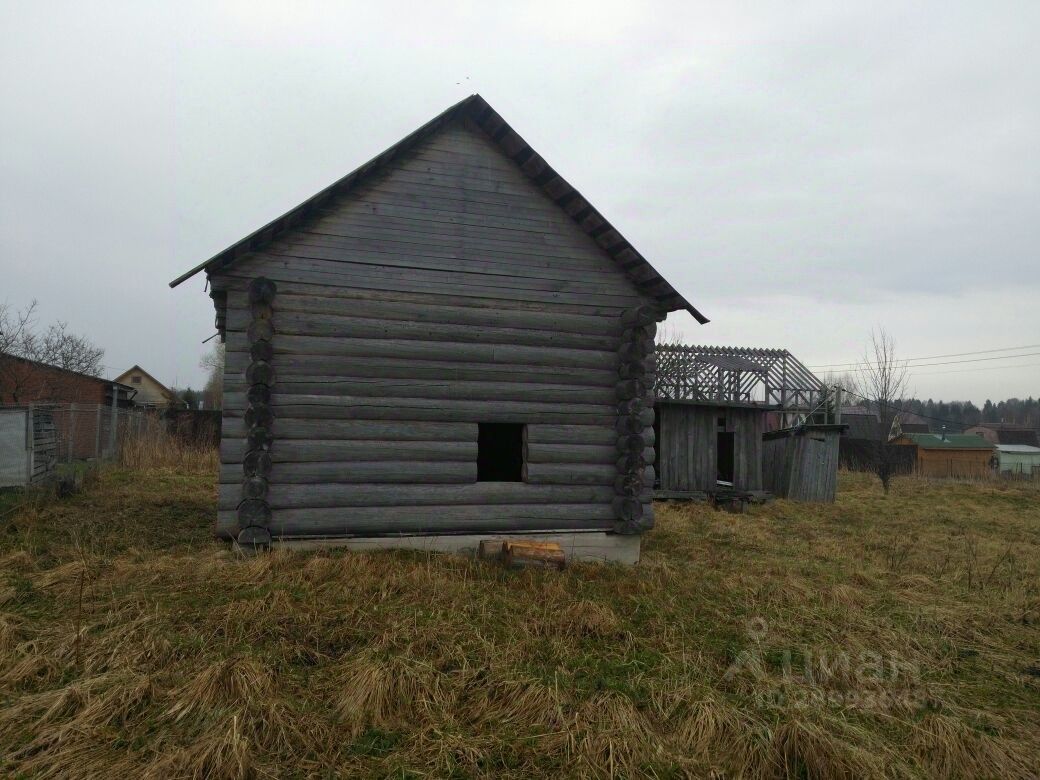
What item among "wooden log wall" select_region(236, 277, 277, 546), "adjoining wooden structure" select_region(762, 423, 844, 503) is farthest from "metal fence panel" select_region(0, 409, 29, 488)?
"adjoining wooden structure" select_region(762, 423, 844, 503)

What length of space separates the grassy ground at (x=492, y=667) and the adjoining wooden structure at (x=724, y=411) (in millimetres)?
9494

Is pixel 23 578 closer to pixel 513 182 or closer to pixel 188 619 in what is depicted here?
pixel 188 619

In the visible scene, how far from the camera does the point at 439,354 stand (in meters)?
9.58

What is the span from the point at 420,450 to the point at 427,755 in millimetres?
5141

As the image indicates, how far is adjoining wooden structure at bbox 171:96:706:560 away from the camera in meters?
8.89

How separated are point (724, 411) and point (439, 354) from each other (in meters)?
12.9

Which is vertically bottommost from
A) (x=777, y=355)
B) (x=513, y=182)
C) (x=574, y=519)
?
(x=574, y=519)

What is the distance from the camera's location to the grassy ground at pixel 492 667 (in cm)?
464

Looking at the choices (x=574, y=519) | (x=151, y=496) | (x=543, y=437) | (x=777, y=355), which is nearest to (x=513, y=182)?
(x=543, y=437)

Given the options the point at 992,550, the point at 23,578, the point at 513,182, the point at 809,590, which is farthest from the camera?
the point at 992,550

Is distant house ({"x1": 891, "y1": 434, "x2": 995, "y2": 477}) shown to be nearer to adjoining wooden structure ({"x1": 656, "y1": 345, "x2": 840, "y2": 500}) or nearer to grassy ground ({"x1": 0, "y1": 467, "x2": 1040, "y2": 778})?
adjoining wooden structure ({"x1": 656, "y1": 345, "x2": 840, "y2": 500})

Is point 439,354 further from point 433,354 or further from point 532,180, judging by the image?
point 532,180

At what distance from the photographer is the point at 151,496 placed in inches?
608

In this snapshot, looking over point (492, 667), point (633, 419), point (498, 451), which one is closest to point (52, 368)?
point (498, 451)
